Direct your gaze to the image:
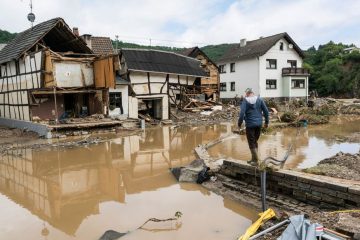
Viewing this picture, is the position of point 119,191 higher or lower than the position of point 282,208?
lower

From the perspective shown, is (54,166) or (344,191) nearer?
(344,191)

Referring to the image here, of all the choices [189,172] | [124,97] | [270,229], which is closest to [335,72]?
[124,97]

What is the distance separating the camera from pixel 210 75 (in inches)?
1457

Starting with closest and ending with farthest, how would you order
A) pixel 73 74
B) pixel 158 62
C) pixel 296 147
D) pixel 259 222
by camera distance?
pixel 259 222, pixel 296 147, pixel 73 74, pixel 158 62

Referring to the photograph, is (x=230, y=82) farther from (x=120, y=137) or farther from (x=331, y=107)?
(x=120, y=137)

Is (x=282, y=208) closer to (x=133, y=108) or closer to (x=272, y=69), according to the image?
(x=133, y=108)

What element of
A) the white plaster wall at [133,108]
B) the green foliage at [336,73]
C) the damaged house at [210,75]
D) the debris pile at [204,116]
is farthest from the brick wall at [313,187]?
the green foliage at [336,73]

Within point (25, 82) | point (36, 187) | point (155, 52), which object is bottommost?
point (36, 187)

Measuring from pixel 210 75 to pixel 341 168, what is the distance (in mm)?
28490

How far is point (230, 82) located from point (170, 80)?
1578 centimetres

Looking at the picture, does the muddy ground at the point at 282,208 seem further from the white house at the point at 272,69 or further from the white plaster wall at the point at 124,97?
the white house at the point at 272,69

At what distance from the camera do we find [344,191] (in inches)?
260

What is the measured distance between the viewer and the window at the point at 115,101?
24.0 meters

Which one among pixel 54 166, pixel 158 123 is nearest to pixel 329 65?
pixel 158 123
